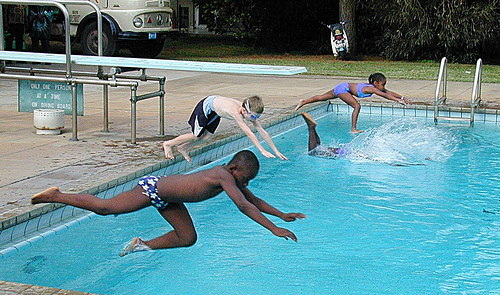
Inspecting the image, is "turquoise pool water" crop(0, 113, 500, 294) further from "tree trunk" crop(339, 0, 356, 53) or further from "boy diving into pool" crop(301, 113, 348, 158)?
"tree trunk" crop(339, 0, 356, 53)

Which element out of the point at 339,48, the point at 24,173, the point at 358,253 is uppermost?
the point at 339,48

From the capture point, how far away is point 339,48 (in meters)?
21.1

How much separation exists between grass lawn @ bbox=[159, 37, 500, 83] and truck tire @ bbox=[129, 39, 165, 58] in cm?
65

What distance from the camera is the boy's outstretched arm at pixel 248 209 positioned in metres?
4.17

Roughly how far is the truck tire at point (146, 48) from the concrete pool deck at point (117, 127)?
2978 mm

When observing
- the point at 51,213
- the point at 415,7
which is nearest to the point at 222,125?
the point at 51,213

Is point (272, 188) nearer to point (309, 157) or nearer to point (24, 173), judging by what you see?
point (309, 157)

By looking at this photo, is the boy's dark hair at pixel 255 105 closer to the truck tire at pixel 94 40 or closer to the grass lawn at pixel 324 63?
the grass lawn at pixel 324 63

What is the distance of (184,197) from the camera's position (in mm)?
4621

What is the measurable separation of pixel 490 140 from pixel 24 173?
6.68 metres

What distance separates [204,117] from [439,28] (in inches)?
592

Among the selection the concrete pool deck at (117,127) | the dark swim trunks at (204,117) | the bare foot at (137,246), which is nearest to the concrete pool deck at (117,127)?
the concrete pool deck at (117,127)

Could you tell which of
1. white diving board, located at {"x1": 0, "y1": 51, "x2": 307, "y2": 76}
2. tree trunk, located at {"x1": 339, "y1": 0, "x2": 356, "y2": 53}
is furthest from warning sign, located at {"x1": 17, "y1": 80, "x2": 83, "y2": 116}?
tree trunk, located at {"x1": 339, "y1": 0, "x2": 356, "y2": 53}

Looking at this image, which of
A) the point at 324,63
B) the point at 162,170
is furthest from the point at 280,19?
the point at 162,170
